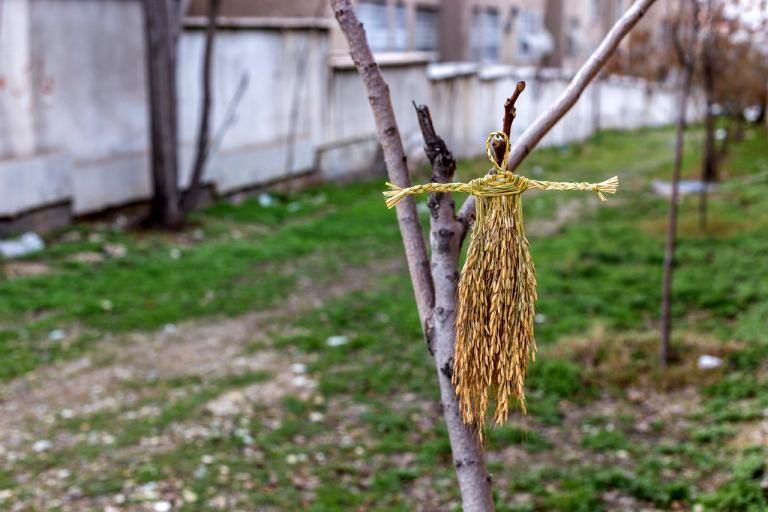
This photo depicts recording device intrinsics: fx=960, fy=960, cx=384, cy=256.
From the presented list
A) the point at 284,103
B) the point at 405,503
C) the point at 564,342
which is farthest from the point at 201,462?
the point at 284,103

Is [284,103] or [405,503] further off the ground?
[284,103]

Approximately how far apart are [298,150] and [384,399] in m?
8.27

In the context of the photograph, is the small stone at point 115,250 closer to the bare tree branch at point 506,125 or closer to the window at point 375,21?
the bare tree branch at point 506,125

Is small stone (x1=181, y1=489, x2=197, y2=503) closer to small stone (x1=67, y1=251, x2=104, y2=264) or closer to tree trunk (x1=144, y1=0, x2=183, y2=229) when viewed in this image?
small stone (x1=67, y1=251, x2=104, y2=264)

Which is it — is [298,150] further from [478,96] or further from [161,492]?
[161,492]

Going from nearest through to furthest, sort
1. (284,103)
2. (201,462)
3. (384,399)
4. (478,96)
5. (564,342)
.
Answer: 1. (201,462)
2. (384,399)
3. (564,342)
4. (284,103)
5. (478,96)

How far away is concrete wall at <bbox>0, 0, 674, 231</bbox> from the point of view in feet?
29.8

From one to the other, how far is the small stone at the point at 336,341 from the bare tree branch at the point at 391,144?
14.4 ft

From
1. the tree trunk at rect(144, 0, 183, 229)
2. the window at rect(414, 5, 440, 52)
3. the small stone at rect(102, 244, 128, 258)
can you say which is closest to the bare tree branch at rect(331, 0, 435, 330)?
the small stone at rect(102, 244, 128, 258)

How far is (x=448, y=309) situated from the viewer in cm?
238

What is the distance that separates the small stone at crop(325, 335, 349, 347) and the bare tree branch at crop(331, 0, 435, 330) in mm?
4380

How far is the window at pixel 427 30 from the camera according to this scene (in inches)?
803

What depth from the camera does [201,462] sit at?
195 inches

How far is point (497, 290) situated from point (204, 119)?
915 centimetres
